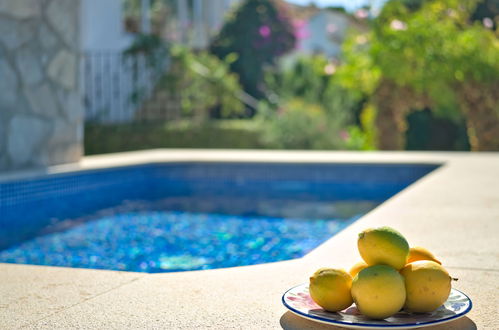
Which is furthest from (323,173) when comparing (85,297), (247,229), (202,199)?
(85,297)

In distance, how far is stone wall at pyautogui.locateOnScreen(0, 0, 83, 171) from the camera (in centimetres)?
668

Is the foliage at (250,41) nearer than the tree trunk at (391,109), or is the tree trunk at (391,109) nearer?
the tree trunk at (391,109)

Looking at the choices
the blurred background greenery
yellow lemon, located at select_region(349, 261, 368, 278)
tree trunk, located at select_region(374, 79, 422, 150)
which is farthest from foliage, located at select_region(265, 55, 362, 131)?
yellow lemon, located at select_region(349, 261, 368, 278)

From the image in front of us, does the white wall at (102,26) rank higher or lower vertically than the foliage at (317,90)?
higher

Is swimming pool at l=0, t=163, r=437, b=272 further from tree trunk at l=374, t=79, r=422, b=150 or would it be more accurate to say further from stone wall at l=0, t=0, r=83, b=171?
tree trunk at l=374, t=79, r=422, b=150

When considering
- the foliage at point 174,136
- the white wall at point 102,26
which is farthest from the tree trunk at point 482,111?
the white wall at point 102,26

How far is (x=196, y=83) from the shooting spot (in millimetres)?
12039

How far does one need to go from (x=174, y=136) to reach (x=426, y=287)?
9.47 m

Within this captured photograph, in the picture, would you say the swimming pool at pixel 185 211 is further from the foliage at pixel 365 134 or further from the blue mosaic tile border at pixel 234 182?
the foliage at pixel 365 134

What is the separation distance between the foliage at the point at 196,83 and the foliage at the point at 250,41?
8.77 feet

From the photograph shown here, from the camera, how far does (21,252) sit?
472 cm

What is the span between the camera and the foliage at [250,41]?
49.4 ft

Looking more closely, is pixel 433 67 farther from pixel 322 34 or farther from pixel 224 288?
pixel 322 34

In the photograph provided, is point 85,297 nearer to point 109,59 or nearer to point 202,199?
point 202,199
